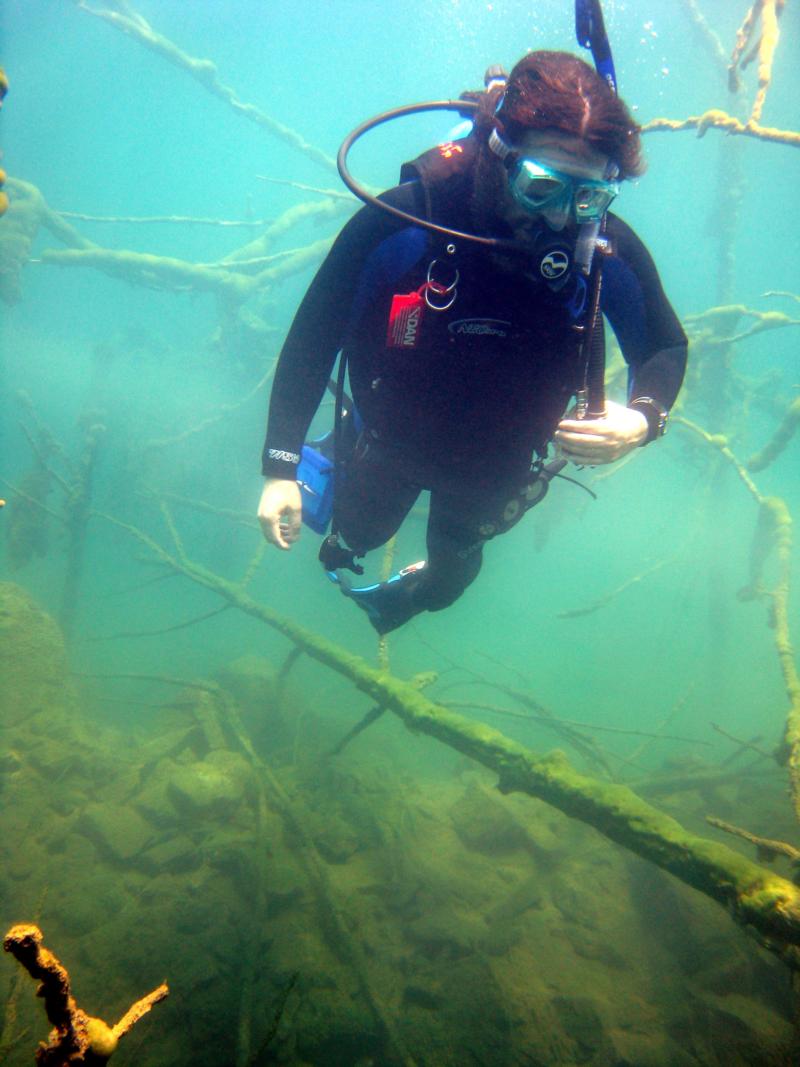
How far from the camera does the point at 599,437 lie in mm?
2510

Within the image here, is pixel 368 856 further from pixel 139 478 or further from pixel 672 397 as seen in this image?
pixel 139 478

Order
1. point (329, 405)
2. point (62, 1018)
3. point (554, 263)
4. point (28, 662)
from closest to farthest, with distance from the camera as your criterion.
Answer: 1. point (62, 1018)
2. point (554, 263)
3. point (28, 662)
4. point (329, 405)

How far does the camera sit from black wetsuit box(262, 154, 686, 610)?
2.61 meters

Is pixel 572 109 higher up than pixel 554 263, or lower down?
higher up

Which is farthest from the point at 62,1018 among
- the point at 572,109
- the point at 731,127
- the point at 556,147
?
the point at 731,127

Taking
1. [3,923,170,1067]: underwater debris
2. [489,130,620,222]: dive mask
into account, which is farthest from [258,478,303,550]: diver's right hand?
[3,923,170,1067]: underwater debris

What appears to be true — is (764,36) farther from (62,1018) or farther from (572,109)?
(62,1018)

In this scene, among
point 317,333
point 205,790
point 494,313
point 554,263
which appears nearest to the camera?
point 554,263

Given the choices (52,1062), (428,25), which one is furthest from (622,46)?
(52,1062)

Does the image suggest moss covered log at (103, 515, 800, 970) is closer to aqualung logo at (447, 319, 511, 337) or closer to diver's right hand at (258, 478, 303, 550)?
diver's right hand at (258, 478, 303, 550)

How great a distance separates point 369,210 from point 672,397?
1.82 meters

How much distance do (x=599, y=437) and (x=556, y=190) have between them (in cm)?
107

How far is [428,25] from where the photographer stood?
25984 millimetres

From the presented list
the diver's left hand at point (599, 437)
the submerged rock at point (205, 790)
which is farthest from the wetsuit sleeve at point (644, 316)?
the submerged rock at point (205, 790)
